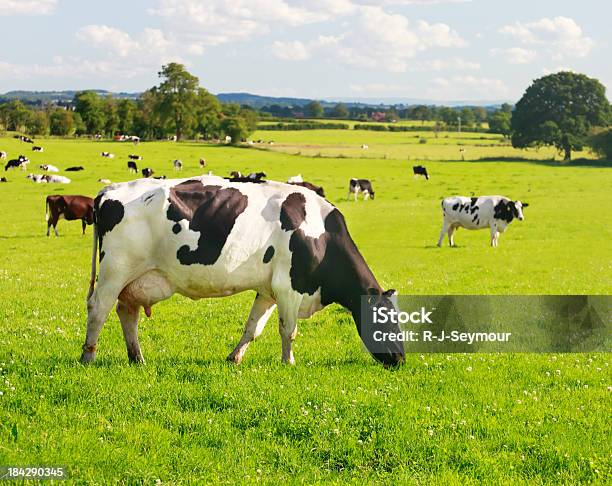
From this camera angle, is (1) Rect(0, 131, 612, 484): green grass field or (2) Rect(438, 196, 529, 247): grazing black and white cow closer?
(1) Rect(0, 131, 612, 484): green grass field

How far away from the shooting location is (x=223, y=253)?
9.86 m

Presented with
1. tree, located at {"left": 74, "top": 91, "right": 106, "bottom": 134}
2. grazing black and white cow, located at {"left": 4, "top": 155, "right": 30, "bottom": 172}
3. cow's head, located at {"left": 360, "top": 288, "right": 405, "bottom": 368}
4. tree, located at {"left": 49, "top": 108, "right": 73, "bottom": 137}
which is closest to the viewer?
cow's head, located at {"left": 360, "top": 288, "right": 405, "bottom": 368}

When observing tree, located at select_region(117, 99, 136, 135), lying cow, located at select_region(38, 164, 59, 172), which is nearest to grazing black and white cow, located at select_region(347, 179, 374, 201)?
lying cow, located at select_region(38, 164, 59, 172)

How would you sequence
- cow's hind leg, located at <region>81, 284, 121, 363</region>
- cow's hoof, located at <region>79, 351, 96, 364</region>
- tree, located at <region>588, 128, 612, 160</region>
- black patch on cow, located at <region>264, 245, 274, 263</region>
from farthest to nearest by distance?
1. tree, located at <region>588, 128, 612, 160</region>
2. black patch on cow, located at <region>264, 245, 274, 263</region>
3. cow's hoof, located at <region>79, 351, 96, 364</region>
4. cow's hind leg, located at <region>81, 284, 121, 363</region>

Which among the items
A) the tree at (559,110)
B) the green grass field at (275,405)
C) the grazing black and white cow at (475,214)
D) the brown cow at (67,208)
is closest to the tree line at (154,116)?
the tree at (559,110)

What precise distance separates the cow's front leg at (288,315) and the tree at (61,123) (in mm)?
132120

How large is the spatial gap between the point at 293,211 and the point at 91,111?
129871 mm

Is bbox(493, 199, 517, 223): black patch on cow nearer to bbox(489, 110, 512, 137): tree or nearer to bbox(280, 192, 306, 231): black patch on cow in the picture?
bbox(280, 192, 306, 231): black patch on cow

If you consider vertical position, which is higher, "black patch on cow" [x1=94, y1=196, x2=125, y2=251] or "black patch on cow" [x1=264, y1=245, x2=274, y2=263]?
"black patch on cow" [x1=94, y1=196, x2=125, y2=251]

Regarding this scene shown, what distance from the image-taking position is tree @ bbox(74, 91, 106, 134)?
130 meters

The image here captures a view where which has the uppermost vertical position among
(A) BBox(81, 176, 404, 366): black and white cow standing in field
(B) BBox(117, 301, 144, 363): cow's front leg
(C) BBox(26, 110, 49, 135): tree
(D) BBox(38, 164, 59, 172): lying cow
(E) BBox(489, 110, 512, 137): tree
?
(E) BBox(489, 110, 512, 137): tree

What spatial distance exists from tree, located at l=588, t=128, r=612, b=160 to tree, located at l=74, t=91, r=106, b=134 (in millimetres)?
85284

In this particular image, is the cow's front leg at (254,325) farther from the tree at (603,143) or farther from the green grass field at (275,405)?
the tree at (603,143)

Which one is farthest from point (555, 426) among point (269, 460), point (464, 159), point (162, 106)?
point (162, 106)
